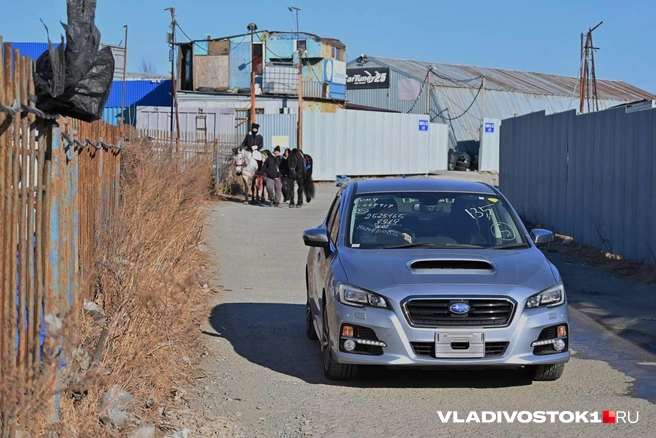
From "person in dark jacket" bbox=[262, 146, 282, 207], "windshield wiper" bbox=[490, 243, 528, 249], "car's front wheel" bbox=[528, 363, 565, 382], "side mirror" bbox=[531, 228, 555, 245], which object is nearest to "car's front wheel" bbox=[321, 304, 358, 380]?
"car's front wheel" bbox=[528, 363, 565, 382]

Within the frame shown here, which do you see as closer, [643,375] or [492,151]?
[643,375]

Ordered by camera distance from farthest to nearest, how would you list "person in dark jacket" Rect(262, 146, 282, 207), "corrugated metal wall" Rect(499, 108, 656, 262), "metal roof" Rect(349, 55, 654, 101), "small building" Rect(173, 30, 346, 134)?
1. "metal roof" Rect(349, 55, 654, 101)
2. "small building" Rect(173, 30, 346, 134)
3. "person in dark jacket" Rect(262, 146, 282, 207)
4. "corrugated metal wall" Rect(499, 108, 656, 262)

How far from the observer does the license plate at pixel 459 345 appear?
7363 mm

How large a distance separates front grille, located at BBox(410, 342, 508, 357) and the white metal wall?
34784 mm

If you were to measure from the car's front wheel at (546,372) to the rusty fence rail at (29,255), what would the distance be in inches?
146

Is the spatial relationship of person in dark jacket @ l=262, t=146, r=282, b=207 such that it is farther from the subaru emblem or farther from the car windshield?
the subaru emblem

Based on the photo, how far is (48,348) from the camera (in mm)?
4613

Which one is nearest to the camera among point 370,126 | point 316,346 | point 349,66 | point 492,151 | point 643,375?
point 643,375

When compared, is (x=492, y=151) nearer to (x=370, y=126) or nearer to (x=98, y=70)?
(x=370, y=126)

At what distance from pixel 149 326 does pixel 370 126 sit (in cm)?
3887

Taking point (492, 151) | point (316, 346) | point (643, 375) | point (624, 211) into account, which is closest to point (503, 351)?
point (643, 375)

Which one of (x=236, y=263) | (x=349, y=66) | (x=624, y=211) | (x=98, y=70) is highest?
(x=349, y=66)

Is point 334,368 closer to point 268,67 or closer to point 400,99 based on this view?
point 268,67

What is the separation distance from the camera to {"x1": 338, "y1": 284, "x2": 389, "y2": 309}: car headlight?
754 centimetres
